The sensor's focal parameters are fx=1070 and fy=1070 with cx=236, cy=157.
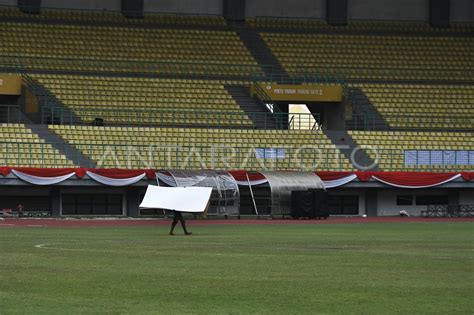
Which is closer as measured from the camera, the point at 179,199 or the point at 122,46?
the point at 179,199

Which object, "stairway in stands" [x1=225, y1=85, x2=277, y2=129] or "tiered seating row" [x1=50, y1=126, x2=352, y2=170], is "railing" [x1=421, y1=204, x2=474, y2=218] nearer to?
"tiered seating row" [x1=50, y1=126, x2=352, y2=170]

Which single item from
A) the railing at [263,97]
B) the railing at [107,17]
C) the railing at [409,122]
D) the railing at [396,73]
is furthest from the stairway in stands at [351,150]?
the railing at [107,17]

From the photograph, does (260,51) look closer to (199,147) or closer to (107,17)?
(107,17)

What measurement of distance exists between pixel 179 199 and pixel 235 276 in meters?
16.1

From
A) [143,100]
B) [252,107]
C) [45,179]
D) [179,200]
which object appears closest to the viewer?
[179,200]

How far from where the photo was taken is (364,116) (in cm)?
6225

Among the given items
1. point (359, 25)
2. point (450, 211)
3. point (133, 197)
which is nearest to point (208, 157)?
point (133, 197)

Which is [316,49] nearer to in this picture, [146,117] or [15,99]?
[146,117]

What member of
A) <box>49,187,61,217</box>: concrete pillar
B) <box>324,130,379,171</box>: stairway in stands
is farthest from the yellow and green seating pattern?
<box>49,187,61,217</box>: concrete pillar

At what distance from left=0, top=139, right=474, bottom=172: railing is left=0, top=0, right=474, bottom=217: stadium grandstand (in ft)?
0.27

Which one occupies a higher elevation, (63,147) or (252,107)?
(252,107)

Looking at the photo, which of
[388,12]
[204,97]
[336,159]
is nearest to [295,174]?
[336,159]

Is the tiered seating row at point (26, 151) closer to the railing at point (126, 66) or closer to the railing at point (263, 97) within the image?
the railing at point (126, 66)

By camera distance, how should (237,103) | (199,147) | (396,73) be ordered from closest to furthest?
(199,147), (237,103), (396,73)
